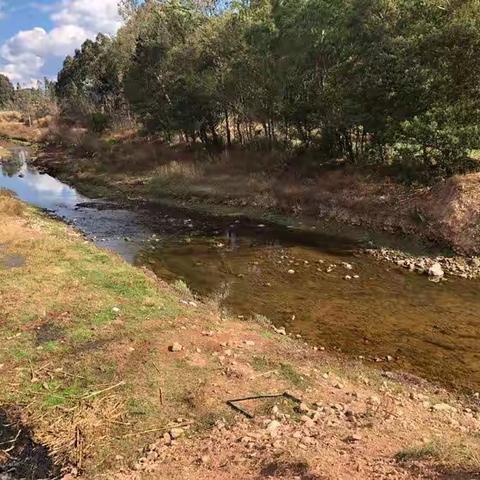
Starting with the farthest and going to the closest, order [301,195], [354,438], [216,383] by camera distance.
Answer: [301,195]
[216,383]
[354,438]

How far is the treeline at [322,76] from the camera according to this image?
22.9 meters

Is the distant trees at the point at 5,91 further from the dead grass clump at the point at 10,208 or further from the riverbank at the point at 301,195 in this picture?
the dead grass clump at the point at 10,208

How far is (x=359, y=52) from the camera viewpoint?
2602cm

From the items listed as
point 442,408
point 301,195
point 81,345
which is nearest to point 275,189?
point 301,195

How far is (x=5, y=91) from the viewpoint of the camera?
141 metres

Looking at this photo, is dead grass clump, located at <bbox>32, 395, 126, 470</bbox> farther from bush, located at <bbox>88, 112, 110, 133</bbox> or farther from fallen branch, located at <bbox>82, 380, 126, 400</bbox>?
bush, located at <bbox>88, 112, 110, 133</bbox>

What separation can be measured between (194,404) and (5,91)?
503 ft

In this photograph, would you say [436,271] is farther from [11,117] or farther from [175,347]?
[11,117]

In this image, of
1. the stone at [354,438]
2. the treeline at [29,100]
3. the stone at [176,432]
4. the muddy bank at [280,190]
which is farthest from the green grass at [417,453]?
the treeline at [29,100]

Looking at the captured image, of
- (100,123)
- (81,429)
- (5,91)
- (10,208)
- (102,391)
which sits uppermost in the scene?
(5,91)

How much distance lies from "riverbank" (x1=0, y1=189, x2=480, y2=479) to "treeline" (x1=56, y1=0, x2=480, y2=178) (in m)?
15.7

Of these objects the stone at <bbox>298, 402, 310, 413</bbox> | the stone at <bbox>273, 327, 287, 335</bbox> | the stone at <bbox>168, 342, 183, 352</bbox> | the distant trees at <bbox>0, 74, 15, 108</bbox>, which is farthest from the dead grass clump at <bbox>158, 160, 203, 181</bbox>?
the distant trees at <bbox>0, 74, 15, 108</bbox>

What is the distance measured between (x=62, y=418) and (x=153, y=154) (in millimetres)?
37355

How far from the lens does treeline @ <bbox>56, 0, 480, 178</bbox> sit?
22906 mm
